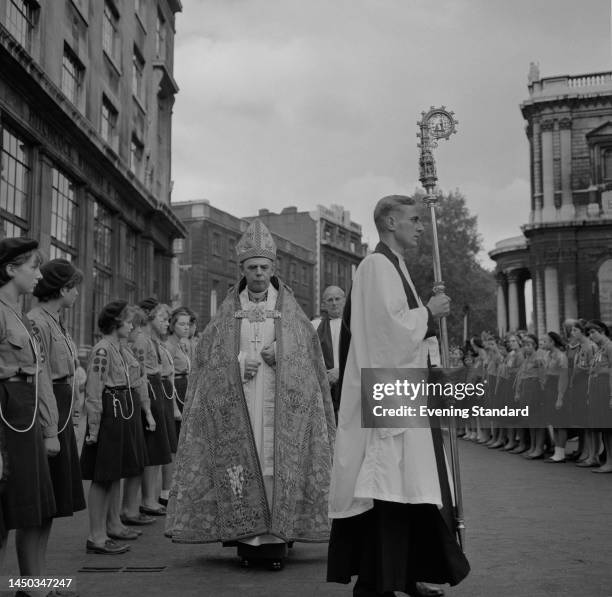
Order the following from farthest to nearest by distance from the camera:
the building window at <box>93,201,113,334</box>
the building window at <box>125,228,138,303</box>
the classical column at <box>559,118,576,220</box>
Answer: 1. the classical column at <box>559,118,576,220</box>
2. the building window at <box>125,228,138,303</box>
3. the building window at <box>93,201,113,334</box>

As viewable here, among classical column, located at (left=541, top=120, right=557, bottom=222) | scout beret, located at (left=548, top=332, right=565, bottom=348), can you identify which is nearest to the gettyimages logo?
scout beret, located at (left=548, top=332, right=565, bottom=348)

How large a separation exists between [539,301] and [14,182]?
38126mm

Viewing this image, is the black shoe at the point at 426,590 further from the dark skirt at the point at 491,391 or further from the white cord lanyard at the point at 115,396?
the dark skirt at the point at 491,391

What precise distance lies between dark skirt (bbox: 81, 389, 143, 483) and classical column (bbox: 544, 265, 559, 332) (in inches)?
1716

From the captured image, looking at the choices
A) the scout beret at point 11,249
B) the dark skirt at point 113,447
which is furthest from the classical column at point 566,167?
the scout beret at point 11,249

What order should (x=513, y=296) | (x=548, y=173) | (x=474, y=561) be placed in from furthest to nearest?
(x=513, y=296) → (x=548, y=173) → (x=474, y=561)

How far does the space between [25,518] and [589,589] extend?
11.1 feet

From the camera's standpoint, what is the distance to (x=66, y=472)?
4922mm

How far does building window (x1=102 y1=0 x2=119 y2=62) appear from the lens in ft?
79.6

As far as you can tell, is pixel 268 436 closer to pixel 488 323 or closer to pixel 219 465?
pixel 219 465

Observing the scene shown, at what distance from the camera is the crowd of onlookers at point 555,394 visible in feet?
41.7

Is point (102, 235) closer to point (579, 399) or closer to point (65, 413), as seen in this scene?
point (579, 399)

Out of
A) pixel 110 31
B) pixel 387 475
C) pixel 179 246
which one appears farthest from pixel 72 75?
pixel 179 246

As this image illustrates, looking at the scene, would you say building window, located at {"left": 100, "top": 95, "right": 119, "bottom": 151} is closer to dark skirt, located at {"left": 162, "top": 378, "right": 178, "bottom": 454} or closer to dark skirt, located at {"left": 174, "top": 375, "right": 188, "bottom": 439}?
dark skirt, located at {"left": 174, "top": 375, "right": 188, "bottom": 439}
